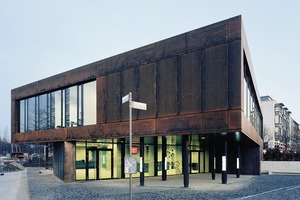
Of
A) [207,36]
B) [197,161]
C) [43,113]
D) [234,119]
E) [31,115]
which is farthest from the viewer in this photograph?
[197,161]

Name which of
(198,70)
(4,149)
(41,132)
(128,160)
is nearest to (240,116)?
(198,70)

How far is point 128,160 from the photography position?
9430 mm

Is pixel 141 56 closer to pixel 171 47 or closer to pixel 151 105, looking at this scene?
pixel 171 47

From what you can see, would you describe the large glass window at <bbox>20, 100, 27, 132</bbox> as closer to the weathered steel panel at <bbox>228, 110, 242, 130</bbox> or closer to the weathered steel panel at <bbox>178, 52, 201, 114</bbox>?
the weathered steel panel at <bbox>178, 52, 201, 114</bbox>

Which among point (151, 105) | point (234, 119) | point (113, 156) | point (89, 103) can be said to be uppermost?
point (89, 103)

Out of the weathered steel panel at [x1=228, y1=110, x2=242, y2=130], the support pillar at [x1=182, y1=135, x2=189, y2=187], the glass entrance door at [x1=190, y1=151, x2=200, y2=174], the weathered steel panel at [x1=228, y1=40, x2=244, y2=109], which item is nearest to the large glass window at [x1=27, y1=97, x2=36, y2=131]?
the glass entrance door at [x1=190, y1=151, x2=200, y2=174]

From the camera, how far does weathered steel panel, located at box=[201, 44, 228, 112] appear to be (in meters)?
17.3

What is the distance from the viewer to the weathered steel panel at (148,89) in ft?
66.9

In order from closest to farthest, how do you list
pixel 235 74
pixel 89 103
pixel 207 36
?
1. pixel 235 74
2. pixel 207 36
3. pixel 89 103

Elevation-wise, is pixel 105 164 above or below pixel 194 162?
above

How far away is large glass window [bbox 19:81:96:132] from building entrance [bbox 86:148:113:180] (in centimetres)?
276

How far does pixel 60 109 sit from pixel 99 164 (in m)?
5.83

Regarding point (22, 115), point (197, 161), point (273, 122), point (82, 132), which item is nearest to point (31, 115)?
point (22, 115)

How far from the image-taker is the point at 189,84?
61.6 feet
